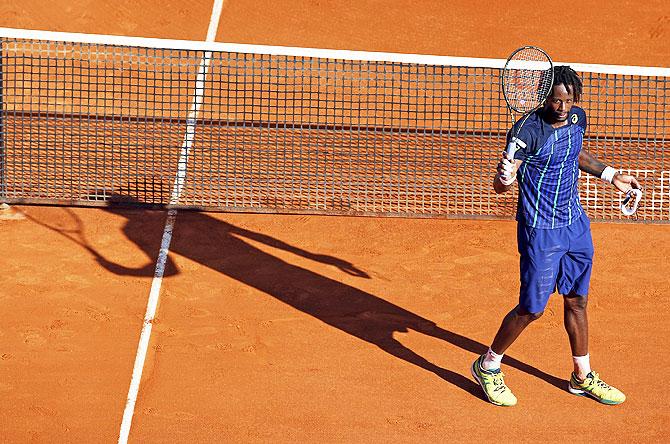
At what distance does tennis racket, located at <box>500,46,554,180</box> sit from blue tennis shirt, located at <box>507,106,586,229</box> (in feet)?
0.39

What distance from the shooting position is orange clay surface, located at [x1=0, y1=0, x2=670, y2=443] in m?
8.22

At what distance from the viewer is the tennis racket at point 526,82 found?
7648 millimetres

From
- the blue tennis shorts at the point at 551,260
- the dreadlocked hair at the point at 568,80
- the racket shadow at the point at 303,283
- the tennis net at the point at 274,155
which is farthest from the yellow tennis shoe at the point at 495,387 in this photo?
the tennis net at the point at 274,155

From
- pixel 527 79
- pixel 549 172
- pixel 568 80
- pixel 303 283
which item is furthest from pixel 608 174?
pixel 303 283

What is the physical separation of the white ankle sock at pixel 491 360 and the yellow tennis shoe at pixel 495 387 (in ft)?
0.10

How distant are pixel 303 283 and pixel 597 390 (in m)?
2.96

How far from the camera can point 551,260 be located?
8.04 meters

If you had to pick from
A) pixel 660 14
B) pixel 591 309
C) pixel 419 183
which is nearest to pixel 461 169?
pixel 419 183

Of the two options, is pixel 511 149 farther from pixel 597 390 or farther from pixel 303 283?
pixel 303 283

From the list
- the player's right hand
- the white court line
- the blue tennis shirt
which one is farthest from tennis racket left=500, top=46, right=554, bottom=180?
the white court line

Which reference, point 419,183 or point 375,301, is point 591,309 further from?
point 419,183

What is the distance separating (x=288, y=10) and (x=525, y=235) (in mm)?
9742

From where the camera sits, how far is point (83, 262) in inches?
417

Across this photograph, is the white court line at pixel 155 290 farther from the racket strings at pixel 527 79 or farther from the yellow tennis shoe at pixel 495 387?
the racket strings at pixel 527 79
